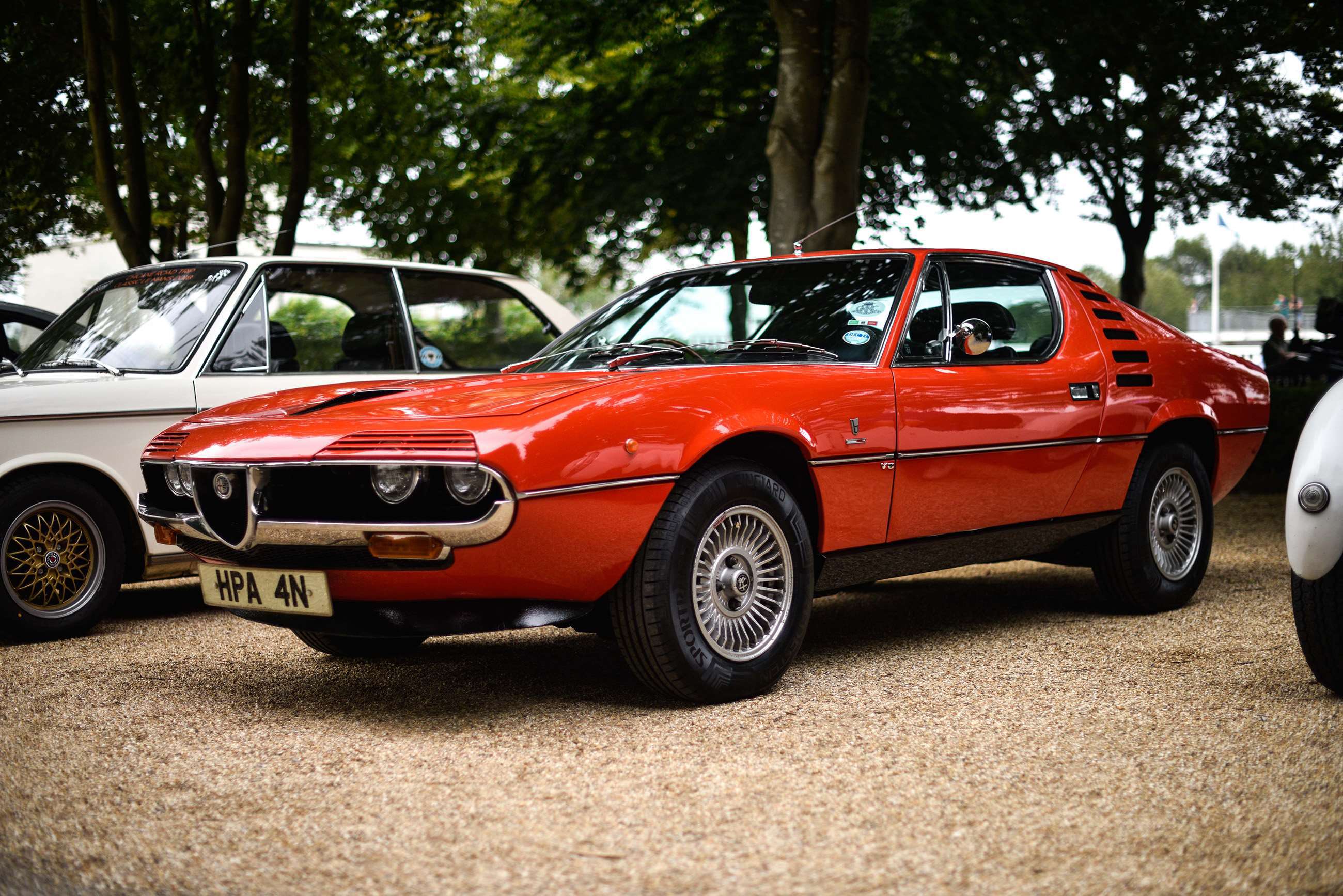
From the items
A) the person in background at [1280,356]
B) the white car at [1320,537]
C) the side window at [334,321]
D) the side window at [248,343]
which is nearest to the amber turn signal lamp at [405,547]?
the white car at [1320,537]

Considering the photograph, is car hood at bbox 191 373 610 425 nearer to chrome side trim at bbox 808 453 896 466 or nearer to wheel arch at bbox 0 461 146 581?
chrome side trim at bbox 808 453 896 466

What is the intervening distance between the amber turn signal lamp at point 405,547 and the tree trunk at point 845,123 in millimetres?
6352

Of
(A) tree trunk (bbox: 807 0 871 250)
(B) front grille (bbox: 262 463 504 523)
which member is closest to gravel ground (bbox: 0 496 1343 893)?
(B) front grille (bbox: 262 463 504 523)

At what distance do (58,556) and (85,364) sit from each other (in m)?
0.99

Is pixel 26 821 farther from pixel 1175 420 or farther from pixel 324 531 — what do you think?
pixel 1175 420

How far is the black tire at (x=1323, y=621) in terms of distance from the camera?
13.4ft

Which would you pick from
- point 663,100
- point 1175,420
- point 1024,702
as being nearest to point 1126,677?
point 1024,702

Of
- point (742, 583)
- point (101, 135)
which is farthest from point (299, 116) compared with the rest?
point (742, 583)

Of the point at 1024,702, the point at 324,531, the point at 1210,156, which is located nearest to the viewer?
the point at 324,531

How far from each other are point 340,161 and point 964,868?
16579 millimetres

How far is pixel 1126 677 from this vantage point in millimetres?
4703

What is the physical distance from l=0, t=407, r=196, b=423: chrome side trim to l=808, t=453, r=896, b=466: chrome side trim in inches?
126

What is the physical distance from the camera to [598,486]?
3881 mm

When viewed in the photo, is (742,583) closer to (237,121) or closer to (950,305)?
(950,305)
